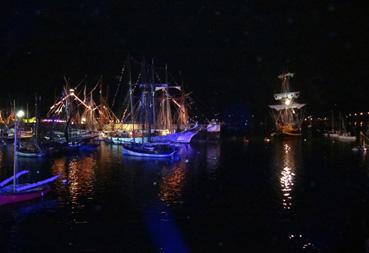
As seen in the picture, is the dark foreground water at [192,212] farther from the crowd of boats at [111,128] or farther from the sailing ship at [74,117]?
the sailing ship at [74,117]

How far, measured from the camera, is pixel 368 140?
92688 millimetres

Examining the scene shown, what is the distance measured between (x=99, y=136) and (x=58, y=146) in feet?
124

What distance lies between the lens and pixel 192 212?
31438 millimetres

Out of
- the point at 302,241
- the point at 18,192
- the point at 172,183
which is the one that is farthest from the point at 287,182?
the point at 18,192

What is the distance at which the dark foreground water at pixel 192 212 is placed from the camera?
24734 millimetres

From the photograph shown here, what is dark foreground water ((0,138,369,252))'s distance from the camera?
974 inches

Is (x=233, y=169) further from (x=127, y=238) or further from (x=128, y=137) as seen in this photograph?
(x=128, y=137)

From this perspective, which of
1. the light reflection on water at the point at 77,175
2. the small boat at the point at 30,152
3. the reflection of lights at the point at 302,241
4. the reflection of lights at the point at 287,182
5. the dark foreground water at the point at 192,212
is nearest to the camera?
the reflection of lights at the point at 302,241

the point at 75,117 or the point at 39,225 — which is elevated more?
the point at 75,117

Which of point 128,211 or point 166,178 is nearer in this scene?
point 128,211

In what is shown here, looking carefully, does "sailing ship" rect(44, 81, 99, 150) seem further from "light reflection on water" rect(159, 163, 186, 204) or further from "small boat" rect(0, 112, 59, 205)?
"small boat" rect(0, 112, 59, 205)

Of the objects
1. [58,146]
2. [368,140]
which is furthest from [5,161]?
[368,140]

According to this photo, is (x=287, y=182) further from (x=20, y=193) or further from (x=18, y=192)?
(x=18, y=192)

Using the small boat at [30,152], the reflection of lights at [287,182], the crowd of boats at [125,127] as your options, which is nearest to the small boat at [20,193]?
the crowd of boats at [125,127]
